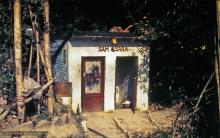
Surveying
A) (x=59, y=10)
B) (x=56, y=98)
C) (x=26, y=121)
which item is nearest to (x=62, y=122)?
(x=26, y=121)

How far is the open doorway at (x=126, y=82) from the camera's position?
18359mm

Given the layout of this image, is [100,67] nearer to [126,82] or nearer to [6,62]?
[126,82]

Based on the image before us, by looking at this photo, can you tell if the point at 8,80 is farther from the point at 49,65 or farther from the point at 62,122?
the point at 62,122

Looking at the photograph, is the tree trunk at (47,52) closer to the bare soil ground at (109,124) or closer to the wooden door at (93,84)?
the bare soil ground at (109,124)

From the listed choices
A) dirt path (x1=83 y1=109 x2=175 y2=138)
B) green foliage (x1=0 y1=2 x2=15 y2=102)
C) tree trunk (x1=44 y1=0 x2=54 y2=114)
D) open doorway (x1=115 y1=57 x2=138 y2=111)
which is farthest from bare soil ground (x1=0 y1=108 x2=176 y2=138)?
green foliage (x1=0 y1=2 x2=15 y2=102)

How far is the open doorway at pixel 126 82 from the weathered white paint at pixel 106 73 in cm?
36

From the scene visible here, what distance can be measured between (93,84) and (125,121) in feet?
7.78

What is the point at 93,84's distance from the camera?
17594mm

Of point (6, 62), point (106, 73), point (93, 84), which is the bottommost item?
point (93, 84)

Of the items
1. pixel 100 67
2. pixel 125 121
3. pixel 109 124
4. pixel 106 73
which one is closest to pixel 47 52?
pixel 100 67

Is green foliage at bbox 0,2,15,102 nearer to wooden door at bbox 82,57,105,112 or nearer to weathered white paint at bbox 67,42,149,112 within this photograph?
weathered white paint at bbox 67,42,149,112

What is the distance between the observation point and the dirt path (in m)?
14.7

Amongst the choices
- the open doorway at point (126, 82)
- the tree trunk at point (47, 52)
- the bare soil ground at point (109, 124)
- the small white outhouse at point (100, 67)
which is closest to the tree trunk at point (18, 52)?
the bare soil ground at point (109, 124)

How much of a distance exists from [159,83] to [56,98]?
5.48 m
